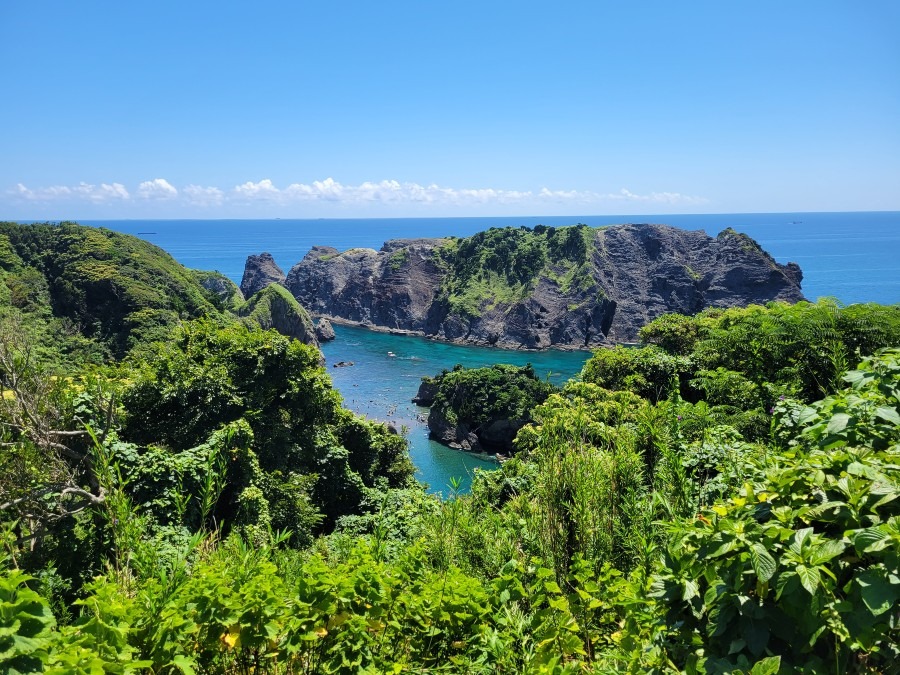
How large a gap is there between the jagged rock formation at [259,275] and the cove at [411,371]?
33876mm

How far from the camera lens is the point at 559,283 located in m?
90.1

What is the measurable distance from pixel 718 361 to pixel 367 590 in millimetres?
Result: 12400

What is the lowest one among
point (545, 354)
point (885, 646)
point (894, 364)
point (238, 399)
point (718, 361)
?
point (545, 354)

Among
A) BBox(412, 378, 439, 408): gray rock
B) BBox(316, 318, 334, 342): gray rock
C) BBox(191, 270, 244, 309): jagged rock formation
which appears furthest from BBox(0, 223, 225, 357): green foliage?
BBox(316, 318, 334, 342): gray rock

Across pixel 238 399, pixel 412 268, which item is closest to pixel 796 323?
pixel 238 399

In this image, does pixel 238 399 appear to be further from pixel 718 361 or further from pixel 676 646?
pixel 676 646

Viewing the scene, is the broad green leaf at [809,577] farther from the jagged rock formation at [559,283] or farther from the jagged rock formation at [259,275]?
the jagged rock formation at [259,275]

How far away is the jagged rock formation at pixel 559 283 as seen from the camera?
85.9 meters

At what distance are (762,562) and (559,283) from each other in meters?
90.2

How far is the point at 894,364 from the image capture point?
9.78 feet

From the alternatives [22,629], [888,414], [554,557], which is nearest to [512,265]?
[554,557]

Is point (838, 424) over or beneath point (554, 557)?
over

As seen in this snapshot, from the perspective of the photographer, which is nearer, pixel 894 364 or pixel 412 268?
pixel 894 364

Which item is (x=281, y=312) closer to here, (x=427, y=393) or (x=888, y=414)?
(x=427, y=393)
